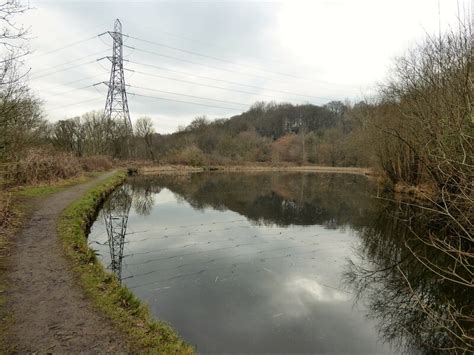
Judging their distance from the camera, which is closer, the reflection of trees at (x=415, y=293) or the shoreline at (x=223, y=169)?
the reflection of trees at (x=415, y=293)

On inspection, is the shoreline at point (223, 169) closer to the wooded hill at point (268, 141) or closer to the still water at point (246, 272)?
the wooded hill at point (268, 141)

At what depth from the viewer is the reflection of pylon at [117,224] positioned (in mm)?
8168

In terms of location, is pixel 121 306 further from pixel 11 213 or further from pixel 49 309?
pixel 11 213

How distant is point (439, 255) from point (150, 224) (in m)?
9.82

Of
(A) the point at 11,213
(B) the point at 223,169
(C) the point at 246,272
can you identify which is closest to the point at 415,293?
(C) the point at 246,272

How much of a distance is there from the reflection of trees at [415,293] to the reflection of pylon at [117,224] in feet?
18.2

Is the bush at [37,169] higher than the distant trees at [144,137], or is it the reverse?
the distant trees at [144,137]

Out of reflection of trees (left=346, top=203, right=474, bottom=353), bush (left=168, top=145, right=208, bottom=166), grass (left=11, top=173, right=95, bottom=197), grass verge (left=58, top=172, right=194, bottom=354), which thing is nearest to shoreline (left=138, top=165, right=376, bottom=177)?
bush (left=168, top=145, right=208, bottom=166)

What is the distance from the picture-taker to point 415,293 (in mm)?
6676

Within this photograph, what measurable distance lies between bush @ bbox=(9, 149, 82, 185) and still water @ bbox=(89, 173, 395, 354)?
3.93 m

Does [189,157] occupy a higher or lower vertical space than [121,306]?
higher

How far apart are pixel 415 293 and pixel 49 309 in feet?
22.2

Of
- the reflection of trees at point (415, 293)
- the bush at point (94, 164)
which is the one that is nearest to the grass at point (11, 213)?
the reflection of trees at point (415, 293)

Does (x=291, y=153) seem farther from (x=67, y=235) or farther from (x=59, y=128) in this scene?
(x=67, y=235)
